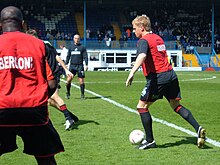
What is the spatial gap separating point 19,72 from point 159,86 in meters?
3.82

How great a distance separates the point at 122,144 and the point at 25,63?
3966mm

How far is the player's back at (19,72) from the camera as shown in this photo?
404 cm

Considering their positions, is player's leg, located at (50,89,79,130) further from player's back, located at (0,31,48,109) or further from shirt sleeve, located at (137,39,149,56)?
player's back, located at (0,31,48,109)

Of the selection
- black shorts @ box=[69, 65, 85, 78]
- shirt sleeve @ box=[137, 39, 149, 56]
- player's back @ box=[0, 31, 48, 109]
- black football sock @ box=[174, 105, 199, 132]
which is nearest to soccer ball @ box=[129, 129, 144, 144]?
black football sock @ box=[174, 105, 199, 132]

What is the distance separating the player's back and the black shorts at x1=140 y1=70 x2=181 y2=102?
3630mm

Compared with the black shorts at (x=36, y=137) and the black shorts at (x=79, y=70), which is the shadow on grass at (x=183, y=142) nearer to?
the black shorts at (x=36, y=137)

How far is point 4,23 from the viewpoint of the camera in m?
4.15

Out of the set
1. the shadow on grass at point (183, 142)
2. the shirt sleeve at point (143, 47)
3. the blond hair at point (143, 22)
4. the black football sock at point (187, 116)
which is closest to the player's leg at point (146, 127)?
the shadow on grass at point (183, 142)

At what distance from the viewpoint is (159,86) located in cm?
756

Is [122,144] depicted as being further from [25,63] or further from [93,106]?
[93,106]

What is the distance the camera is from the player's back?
404 centimetres

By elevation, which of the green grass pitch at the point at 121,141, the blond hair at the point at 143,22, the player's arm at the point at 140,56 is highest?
the blond hair at the point at 143,22

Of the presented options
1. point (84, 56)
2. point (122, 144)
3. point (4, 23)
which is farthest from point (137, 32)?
point (84, 56)

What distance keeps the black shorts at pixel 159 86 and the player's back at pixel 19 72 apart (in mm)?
3630
